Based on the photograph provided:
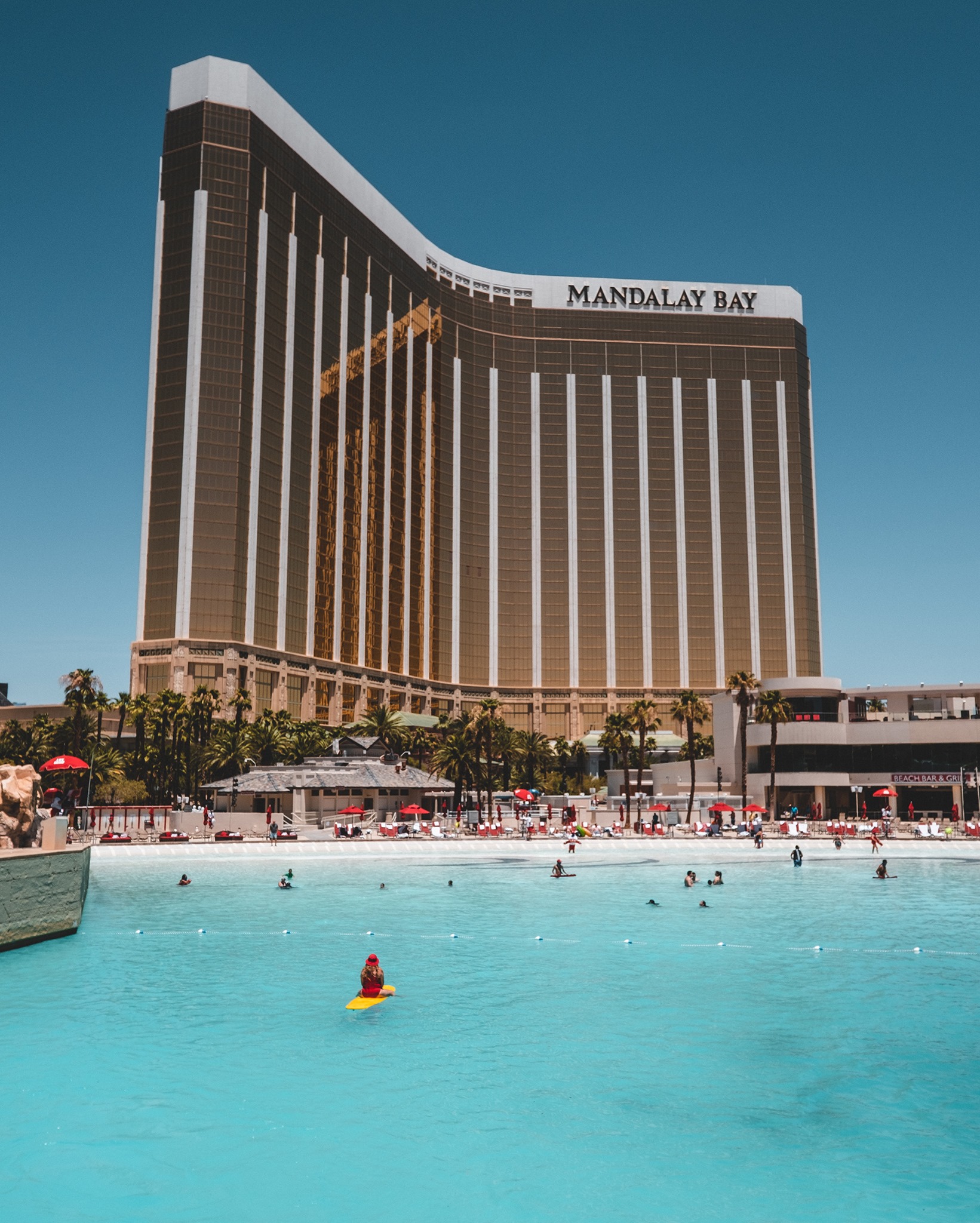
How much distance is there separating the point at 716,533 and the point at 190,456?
9290 cm

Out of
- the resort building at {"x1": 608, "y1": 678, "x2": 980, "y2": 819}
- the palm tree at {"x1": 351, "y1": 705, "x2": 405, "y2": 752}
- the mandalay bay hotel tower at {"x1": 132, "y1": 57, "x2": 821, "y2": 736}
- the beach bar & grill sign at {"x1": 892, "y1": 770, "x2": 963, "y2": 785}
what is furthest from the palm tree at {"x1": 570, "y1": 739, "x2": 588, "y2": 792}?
the beach bar & grill sign at {"x1": 892, "y1": 770, "x2": 963, "y2": 785}

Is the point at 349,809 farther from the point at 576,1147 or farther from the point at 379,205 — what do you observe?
the point at 379,205

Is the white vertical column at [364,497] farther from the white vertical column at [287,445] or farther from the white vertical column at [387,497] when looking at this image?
the white vertical column at [287,445]

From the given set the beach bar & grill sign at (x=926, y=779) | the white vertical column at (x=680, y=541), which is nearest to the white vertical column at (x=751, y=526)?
the white vertical column at (x=680, y=541)

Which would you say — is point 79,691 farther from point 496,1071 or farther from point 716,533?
point 716,533

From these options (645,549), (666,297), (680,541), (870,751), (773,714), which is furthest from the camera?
(666,297)

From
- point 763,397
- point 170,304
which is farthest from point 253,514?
point 763,397

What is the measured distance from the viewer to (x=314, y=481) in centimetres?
14312

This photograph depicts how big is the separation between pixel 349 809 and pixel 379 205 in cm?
11903

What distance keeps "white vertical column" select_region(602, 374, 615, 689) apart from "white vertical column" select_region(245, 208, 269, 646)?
68.3m

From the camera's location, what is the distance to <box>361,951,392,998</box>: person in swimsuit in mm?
25453

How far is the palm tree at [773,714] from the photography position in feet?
278

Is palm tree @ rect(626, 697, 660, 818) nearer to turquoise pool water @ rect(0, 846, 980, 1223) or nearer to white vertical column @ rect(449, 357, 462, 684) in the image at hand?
turquoise pool water @ rect(0, 846, 980, 1223)

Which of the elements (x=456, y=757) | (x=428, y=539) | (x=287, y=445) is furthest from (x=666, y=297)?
(x=456, y=757)
